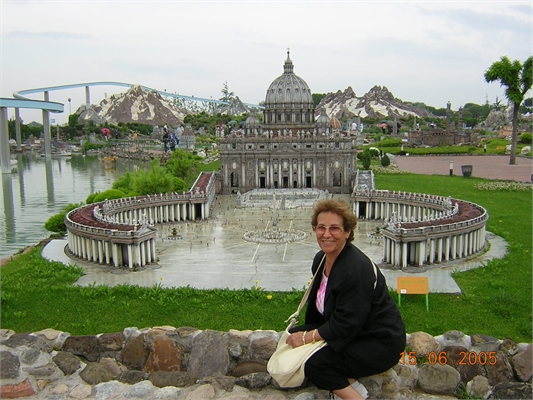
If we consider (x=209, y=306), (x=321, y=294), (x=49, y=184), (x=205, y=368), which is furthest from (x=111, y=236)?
(x=49, y=184)

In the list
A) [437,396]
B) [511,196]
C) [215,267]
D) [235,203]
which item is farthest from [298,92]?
[437,396]

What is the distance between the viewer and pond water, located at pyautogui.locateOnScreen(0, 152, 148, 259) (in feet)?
199

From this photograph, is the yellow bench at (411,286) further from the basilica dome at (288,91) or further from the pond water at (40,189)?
the basilica dome at (288,91)

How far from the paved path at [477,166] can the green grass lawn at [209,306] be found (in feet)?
177

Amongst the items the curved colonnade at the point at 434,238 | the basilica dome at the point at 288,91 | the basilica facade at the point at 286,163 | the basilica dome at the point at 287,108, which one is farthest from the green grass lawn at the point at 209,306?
the basilica dome at the point at 288,91

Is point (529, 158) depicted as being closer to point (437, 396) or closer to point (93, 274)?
point (93, 274)

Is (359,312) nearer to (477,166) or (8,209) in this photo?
(8,209)

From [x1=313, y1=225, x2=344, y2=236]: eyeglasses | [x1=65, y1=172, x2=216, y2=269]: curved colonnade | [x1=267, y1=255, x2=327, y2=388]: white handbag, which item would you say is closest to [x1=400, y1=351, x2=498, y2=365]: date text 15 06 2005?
[x1=267, y1=255, x2=327, y2=388]: white handbag

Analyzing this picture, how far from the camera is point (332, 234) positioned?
9.57 meters

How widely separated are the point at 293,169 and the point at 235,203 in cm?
1453

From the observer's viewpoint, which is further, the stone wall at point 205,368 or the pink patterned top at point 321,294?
the stone wall at point 205,368

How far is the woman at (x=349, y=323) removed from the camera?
9.13 metres

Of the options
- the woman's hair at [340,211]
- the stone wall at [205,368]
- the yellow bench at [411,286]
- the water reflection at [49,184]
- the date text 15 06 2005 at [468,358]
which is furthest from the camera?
the water reflection at [49,184]

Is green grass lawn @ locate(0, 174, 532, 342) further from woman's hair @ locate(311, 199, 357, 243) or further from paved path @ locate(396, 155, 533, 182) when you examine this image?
paved path @ locate(396, 155, 533, 182)
